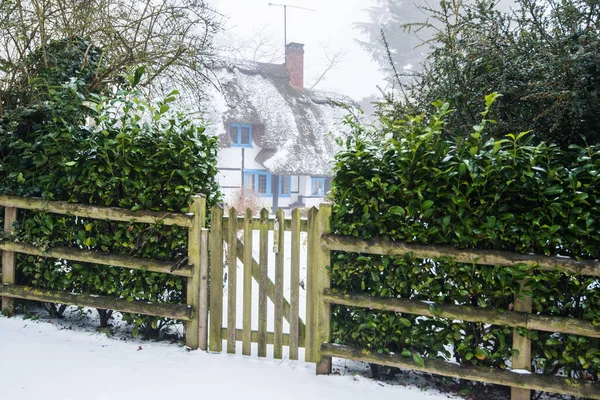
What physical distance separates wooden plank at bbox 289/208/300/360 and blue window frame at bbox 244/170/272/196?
21136mm

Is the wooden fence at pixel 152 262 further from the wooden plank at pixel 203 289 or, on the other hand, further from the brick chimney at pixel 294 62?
the brick chimney at pixel 294 62

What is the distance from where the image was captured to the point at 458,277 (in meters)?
3.71

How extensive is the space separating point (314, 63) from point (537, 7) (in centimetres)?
5094

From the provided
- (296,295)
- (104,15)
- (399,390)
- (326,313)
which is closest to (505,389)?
(399,390)

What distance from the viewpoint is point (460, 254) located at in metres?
3.62

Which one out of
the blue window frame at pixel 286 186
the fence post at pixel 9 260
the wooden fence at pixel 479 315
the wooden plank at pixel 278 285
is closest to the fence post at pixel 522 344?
the wooden fence at pixel 479 315

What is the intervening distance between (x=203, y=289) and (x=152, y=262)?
21.9 inches

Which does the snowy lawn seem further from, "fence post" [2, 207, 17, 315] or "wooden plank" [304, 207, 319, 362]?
"fence post" [2, 207, 17, 315]

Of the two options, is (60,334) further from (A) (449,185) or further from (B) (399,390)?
(A) (449,185)

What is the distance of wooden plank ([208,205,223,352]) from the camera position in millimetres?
4434

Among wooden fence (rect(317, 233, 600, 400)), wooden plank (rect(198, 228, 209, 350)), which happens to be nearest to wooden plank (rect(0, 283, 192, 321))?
wooden plank (rect(198, 228, 209, 350))

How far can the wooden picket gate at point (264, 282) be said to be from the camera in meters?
4.18

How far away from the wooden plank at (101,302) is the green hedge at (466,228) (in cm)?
156

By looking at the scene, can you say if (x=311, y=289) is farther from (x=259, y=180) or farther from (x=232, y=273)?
(x=259, y=180)
